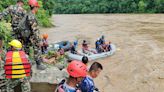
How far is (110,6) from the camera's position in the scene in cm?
5975

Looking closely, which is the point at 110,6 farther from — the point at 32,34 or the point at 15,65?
the point at 15,65

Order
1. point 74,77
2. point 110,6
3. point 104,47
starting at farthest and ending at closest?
1. point 110,6
2. point 104,47
3. point 74,77

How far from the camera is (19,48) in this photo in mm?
4672

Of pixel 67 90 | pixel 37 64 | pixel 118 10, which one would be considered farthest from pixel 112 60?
pixel 118 10

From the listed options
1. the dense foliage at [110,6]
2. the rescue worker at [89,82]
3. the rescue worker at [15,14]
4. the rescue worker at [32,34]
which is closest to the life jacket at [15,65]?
the rescue worker at [89,82]

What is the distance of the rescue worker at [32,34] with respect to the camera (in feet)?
19.4

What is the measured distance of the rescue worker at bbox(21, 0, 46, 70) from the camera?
5927 millimetres

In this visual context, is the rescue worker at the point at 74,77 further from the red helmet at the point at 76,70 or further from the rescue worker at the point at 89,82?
the rescue worker at the point at 89,82

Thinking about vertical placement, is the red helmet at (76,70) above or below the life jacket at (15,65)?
above

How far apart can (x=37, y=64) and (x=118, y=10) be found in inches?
2052

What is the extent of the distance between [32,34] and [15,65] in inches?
70.7

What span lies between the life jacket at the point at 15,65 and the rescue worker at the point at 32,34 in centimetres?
155

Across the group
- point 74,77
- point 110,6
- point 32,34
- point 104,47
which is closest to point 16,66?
point 74,77

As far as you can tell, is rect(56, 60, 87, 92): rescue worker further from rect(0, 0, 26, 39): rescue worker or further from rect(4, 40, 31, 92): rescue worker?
rect(0, 0, 26, 39): rescue worker
